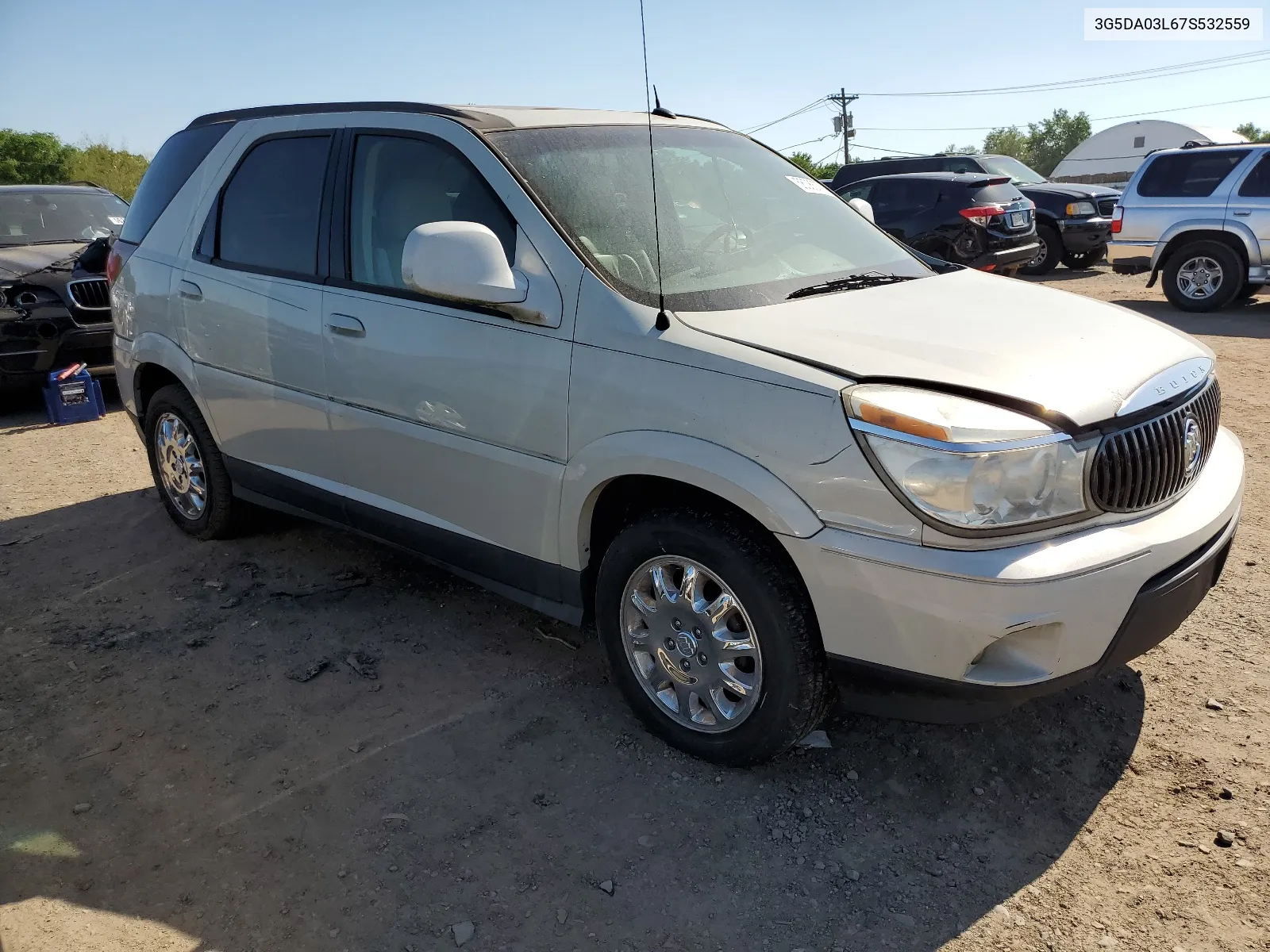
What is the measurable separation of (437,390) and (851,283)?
144cm

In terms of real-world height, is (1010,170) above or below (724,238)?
above

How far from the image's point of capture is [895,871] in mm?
2607

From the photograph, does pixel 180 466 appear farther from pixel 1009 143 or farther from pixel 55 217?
pixel 1009 143

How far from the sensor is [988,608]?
2.37 m

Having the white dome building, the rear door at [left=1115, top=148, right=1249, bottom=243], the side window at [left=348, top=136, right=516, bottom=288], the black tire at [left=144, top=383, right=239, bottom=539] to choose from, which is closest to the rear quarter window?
the black tire at [left=144, top=383, right=239, bottom=539]

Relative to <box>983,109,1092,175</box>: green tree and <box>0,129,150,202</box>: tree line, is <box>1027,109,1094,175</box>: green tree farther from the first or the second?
<box>0,129,150,202</box>: tree line

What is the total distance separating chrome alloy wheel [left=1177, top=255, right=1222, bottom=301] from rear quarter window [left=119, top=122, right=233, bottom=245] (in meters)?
10.6

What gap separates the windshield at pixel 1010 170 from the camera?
16203 millimetres

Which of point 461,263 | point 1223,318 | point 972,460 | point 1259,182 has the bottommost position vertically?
point 1223,318

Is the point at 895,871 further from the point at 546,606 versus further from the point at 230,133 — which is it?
the point at 230,133

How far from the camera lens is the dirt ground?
247 centimetres

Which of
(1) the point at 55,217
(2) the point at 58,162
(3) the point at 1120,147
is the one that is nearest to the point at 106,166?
(2) the point at 58,162

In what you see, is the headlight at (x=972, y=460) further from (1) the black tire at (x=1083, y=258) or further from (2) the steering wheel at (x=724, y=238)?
(1) the black tire at (x=1083, y=258)

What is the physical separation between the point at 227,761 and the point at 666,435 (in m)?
1.79
